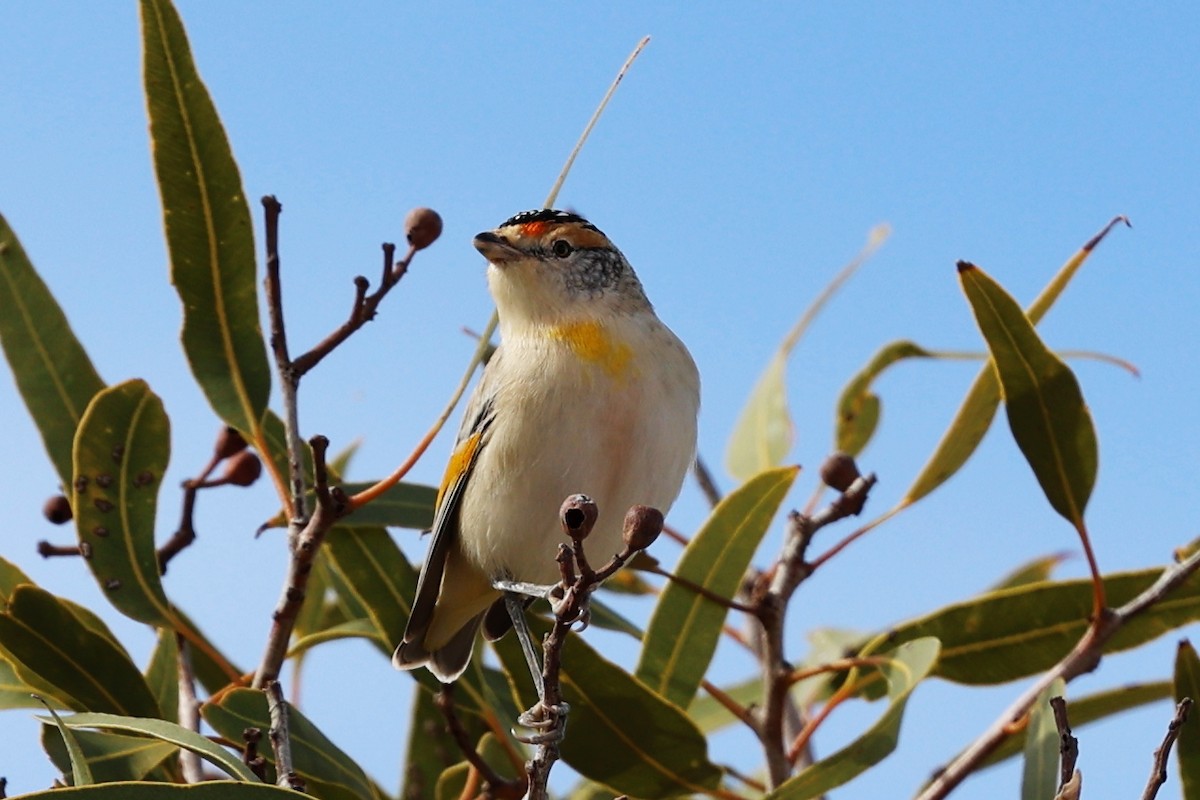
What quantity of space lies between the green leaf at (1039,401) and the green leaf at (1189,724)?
1.56 ft

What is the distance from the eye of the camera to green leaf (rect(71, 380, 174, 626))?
139 inches

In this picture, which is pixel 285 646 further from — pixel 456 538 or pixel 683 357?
pixel 683 357

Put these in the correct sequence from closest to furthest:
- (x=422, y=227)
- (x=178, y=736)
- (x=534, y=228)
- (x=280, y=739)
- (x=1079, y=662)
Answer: (x=178, y=736)
(x=280, y=739)
(x=422, y=227)
(x=1079, y=662)
(x=534, y=228)

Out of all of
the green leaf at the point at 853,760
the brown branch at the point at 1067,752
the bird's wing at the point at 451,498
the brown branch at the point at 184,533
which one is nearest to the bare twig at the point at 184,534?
the brown branch at the point at 184,533

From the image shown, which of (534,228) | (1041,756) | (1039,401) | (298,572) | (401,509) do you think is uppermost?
(534,228)

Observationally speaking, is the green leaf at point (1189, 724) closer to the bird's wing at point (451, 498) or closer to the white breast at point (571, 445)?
the white breast at point (571, 445)

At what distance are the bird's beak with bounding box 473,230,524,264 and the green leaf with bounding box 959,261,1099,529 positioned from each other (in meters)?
1.29

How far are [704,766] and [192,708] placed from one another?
1331 millimetres

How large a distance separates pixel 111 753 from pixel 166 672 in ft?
2.53

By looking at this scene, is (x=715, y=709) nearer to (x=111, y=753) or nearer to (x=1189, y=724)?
(x=1189, y=724)

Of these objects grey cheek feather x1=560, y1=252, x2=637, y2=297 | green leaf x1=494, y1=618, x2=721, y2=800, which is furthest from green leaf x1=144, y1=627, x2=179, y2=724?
grey cheek feather x1=560, y1=252, x2=637, y2=297

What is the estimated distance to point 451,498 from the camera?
150 inches

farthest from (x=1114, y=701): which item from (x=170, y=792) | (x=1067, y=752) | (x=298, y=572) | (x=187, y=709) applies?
(x=170, y=792)

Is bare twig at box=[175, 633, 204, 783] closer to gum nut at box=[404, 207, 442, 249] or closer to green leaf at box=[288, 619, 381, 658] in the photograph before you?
green leaf at box=[288, 619, 381, 658]
